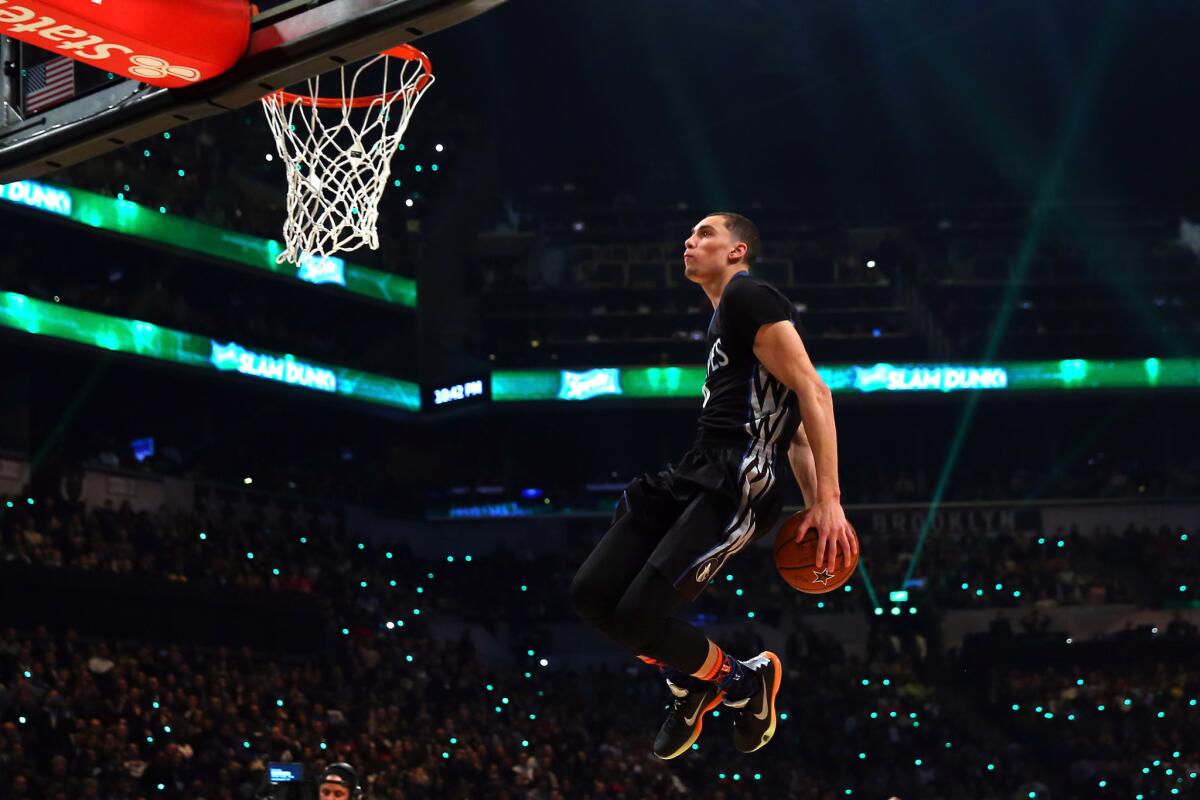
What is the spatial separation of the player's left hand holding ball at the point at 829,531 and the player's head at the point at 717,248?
1101mm

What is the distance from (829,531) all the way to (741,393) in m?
0.78

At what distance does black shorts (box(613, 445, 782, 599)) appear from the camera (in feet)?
20.9

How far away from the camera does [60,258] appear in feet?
95.5

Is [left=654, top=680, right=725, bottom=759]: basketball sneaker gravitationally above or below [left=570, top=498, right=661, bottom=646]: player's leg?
below

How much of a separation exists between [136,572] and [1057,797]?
15091mm

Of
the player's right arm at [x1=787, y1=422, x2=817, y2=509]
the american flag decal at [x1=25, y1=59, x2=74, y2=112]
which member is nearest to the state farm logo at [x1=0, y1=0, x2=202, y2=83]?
the american flag decal at [x1=25, y1=59, x2=74, y2=112]

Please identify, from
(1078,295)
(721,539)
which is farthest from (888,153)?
(721,539)

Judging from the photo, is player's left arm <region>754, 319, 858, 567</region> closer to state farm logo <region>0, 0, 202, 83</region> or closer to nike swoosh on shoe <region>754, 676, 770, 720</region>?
nike swoosh on shoe <region>754, 676, 770, 720</region>

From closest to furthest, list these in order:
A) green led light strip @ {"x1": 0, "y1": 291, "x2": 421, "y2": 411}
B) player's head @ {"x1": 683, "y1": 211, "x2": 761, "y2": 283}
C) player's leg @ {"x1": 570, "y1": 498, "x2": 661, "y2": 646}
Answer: player's leg @ {"x1": 570, "y1": 498, "x2": 661, "y2": 646}, player's head @ {"x1": 683, "y1": 211, "x2": 761, "y2": 283}, green led light strip @ {"x1": 0, "y1": 291, "x2": 421, "y2": 411}

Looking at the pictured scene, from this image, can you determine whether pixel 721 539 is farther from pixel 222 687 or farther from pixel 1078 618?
pixel 1078 618

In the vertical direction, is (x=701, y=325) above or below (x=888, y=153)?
below

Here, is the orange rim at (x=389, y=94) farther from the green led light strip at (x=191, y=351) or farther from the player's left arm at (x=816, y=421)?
the green led light strip at (x=191, y=351)

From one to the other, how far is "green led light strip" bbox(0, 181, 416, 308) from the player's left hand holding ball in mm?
19739

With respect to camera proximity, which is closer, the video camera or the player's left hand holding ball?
the player's left hand holding ball
